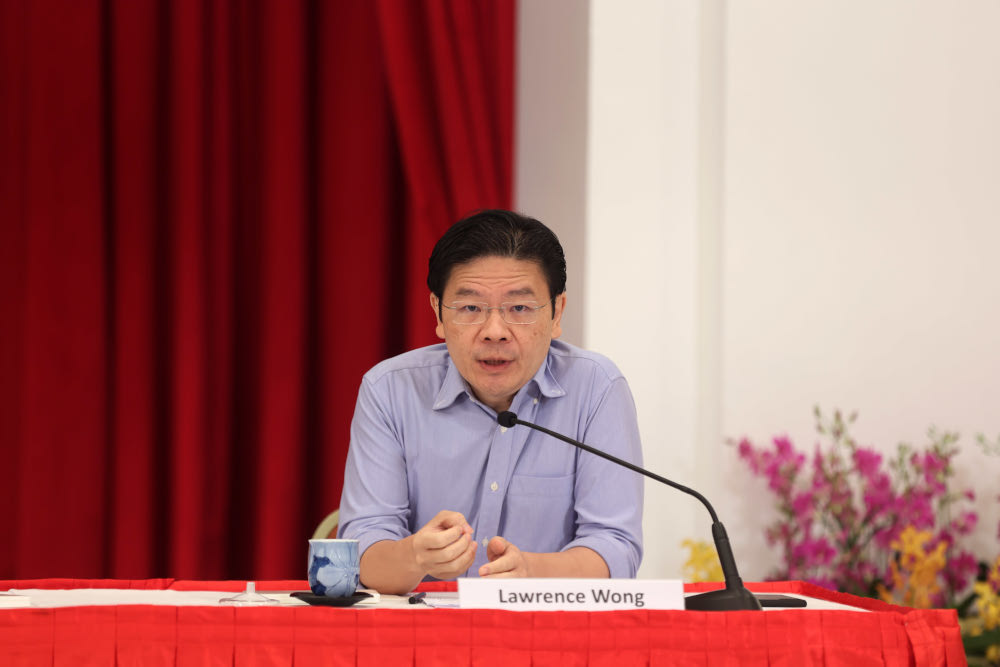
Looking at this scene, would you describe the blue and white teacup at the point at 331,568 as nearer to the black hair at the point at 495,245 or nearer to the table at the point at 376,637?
the table at the point at 376,637

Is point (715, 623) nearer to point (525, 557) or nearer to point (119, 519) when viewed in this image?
point (525, 557)

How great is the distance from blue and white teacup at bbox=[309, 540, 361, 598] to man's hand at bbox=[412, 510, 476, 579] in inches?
4.5

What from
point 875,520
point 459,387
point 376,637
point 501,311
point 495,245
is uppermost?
point 495,245

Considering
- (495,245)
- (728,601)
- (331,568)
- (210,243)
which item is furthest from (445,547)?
(210,243)

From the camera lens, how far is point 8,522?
2943 mm

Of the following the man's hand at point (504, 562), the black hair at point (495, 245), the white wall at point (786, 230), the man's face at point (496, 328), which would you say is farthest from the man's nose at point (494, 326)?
the white wall at point (786, 230)

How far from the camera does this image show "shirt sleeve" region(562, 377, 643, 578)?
1643 millimetres

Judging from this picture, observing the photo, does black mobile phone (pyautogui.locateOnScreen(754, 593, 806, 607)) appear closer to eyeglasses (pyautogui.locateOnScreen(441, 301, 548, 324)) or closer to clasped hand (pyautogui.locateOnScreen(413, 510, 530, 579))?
clasped hand (pyautogui.locateOnScreen(413, 510, 530, 579))

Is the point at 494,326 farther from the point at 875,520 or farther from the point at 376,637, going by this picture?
the point at 875,520

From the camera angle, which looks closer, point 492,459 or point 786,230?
point 492,459

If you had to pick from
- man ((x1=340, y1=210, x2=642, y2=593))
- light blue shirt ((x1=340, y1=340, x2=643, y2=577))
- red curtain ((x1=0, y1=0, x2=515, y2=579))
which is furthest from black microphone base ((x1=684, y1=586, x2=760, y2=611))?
red curtain ((x1=0, y1=0, x2=515, y2=579))

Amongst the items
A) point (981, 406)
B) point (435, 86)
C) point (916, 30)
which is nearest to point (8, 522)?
point (435, 86)

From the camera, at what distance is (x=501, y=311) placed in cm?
168

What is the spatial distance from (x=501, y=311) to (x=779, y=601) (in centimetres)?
63
